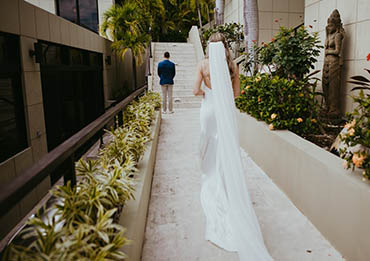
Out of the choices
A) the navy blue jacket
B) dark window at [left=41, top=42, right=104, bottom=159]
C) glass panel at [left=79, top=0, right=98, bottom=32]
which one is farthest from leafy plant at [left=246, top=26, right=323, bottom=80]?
glass panel at [left=79, top=0, right=98, bottom=32]

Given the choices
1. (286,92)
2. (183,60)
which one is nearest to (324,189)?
(286,92)

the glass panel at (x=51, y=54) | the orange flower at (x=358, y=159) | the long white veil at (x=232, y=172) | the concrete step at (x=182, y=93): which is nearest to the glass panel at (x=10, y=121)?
the glass panel at (x=51, y=54)

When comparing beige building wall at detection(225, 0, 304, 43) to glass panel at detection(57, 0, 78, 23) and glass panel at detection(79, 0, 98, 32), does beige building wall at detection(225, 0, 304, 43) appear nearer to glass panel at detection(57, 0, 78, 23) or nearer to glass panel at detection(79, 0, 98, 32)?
glass panel at detection(79, 0, 98, 32)

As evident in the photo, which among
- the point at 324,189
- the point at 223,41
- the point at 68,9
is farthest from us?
the point at 68,9

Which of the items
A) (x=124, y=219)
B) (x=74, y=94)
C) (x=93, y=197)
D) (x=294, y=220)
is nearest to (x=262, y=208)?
(x=294, y=220)

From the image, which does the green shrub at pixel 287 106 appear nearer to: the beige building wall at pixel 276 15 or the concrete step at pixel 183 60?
the beige building wall at pixel 276 15

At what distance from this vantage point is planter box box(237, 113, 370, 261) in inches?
90.5

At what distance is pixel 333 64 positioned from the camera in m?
5.48

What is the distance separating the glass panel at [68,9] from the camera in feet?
32.7

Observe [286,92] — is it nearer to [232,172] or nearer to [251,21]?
[232,172]

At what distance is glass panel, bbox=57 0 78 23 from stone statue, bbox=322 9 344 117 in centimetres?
821

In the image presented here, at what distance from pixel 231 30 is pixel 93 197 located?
38.5ft

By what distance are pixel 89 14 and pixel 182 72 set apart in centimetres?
441

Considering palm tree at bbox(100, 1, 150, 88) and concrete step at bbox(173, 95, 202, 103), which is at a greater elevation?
palm tree at bbox(100, 1, 150, 88)
